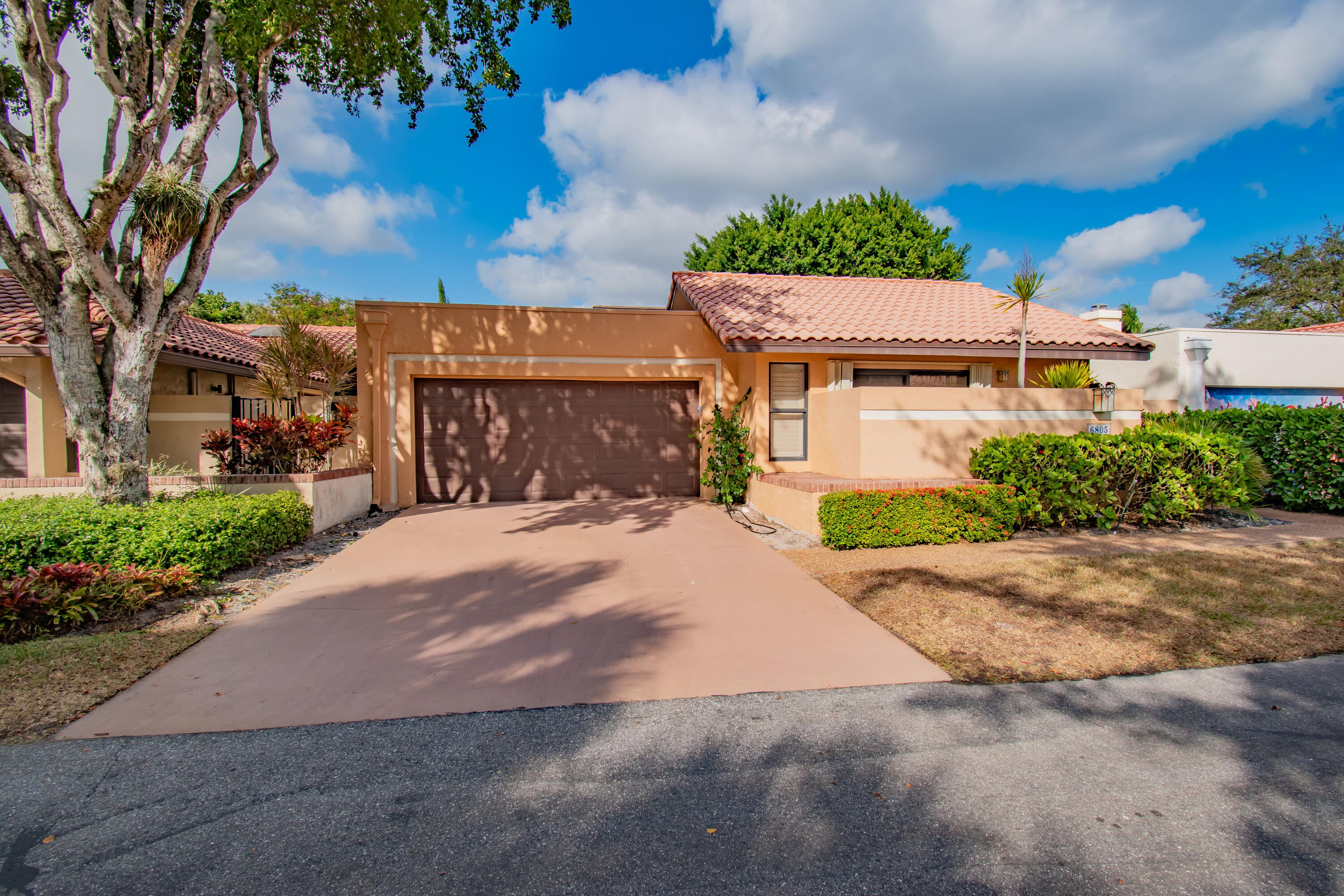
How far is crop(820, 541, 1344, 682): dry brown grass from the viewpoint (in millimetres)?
4527

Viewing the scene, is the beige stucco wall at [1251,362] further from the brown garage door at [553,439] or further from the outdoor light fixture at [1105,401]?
the brown garage door at [553,439]

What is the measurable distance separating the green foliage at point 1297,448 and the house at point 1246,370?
580cm

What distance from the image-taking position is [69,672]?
4258 millimetres

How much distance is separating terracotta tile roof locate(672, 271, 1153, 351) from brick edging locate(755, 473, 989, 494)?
2.30m

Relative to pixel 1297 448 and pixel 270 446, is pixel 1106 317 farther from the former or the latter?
pixel 270 446

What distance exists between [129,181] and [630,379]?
7271mm

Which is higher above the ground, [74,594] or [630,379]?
[630,379]

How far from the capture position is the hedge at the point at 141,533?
5.90 m

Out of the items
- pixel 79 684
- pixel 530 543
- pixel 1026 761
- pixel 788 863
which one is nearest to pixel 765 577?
pixel 530 543

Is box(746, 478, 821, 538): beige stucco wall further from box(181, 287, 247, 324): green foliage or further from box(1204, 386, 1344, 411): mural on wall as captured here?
box(181, 287, 247, 324): green foliage

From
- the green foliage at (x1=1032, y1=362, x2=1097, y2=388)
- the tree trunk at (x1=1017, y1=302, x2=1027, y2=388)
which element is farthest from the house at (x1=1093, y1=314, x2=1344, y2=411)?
the tree trunk at (x1=1017, y1=302, x2=1027, y2=388)

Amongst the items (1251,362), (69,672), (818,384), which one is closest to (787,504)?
(818,384)

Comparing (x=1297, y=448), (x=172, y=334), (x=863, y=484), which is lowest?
(x=863, y=484)

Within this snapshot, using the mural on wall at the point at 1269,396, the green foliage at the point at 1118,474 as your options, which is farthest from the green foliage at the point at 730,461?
the mural on wall at the point at 1269,396
